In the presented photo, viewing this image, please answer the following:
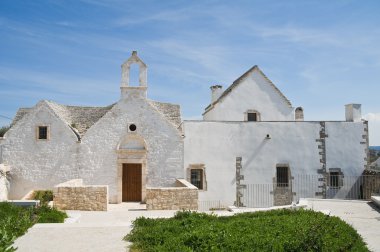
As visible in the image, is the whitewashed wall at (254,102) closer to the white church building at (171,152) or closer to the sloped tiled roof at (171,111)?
the sloped tiled roof at (171,111)

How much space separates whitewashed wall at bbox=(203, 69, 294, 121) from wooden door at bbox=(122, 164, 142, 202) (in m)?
7.49

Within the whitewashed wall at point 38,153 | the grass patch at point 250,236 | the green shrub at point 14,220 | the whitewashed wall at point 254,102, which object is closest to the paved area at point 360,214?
the grass patch at point 250,236

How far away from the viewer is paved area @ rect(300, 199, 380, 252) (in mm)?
10617

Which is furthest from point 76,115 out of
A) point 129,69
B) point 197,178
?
point 197,178

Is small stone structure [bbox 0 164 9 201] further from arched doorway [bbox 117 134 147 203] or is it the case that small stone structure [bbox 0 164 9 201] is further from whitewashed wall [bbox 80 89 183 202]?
arched doorway [bbox 117 134 147 203]

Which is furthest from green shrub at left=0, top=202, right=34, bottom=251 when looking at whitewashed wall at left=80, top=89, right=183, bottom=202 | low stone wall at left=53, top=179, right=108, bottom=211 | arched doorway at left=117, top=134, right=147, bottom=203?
arched doorway at left=117, top=134, right=147, bottom=203

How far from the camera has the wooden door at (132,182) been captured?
2053 centimetres

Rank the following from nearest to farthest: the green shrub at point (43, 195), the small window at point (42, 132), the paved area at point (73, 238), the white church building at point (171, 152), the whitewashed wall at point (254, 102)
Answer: the paved area at point (73, 238)
the green shrub at point (43, 195)
the white church building at point (171, 152)
the small window at point (42, 132)
the whitewashed wall at point (254, 102)

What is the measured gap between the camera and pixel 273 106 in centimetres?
2627

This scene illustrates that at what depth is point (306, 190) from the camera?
21.5 metres

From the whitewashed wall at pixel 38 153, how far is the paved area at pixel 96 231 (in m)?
5.20

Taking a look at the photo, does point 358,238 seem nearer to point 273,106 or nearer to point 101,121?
point 101,121

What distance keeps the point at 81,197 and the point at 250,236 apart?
9.48 m

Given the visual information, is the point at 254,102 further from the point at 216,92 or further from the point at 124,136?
the point at 124,136
